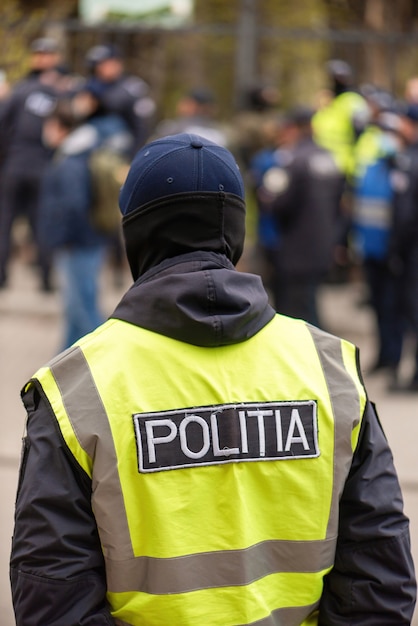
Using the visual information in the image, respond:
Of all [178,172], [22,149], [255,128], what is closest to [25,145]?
[22,149]

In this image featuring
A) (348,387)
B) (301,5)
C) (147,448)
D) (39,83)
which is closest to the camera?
(147,448)

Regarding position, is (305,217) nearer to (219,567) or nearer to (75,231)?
(75,231)

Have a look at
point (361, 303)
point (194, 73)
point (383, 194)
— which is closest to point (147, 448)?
point (383, 194)

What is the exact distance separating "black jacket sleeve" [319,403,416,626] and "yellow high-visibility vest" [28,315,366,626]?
0.03 metres

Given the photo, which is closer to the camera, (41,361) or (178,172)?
(178,172)

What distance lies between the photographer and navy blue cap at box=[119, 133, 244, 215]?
2.17 metres

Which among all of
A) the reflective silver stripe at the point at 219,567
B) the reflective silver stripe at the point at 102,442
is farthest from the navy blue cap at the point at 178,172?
the reflective silver stripe at the point at 219,567

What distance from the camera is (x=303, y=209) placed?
863 cm

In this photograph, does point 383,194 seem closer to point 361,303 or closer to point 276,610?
point 361,303

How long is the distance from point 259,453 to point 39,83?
9.08m

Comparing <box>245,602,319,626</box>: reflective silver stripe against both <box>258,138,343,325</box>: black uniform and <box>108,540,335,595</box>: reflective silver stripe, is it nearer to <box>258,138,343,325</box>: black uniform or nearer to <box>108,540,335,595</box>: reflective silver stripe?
<box>108,540,335,595</box>: reflective silver stripe

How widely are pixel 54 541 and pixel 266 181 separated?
22.5 ft

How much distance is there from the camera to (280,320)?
2273 millimetres

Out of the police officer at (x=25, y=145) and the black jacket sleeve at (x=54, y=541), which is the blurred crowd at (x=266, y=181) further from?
the black jacket sleeve at (x=54, y=541)
